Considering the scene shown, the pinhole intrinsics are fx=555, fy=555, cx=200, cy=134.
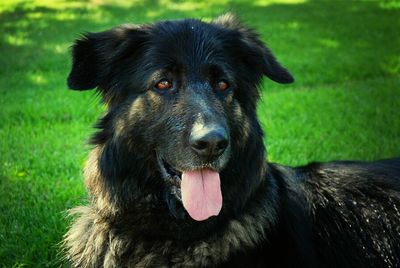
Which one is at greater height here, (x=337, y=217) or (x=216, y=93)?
(x=216, y=93)

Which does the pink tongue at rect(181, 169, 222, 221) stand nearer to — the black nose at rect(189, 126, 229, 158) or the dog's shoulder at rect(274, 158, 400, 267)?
the black nose at rect(189, 126, 229, 158)

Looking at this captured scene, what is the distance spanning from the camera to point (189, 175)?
12.8 feet

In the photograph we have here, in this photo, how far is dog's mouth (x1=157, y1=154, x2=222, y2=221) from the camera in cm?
383

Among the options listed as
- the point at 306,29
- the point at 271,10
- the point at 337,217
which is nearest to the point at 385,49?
the point at 306,29

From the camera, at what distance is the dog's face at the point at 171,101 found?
12.8 feet

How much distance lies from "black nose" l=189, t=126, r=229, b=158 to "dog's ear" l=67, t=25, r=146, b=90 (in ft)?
3.01

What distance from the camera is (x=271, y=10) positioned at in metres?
18.3

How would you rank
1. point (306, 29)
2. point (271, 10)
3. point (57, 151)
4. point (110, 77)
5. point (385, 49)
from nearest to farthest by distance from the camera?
point (110, 77), point (57, 151), point (385, 49), point (306, 29), point (271, 10)

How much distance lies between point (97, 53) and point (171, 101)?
693 mm

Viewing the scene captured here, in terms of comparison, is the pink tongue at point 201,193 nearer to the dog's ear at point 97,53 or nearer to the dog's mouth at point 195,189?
the dog's mouth at point 195,189

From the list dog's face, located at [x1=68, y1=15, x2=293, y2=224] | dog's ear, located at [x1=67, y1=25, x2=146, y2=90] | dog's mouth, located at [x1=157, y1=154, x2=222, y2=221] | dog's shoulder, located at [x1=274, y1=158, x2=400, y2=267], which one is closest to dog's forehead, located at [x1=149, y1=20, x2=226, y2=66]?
dog's face, located at [x1=68, y1=15, x2=293, y2=224]

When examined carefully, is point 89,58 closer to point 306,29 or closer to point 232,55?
point 232,55

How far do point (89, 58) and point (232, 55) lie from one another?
1102 millimetres

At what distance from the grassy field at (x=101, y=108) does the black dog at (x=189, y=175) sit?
0.64 metres
